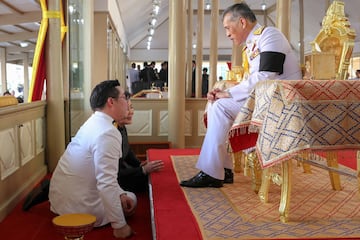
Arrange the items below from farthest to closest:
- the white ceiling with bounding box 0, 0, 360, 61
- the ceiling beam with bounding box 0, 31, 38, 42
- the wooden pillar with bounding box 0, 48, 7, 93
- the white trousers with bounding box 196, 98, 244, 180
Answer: the wooden pillar with bounding box 0, 48, 7, 93
the ceiling beam with bounding box 0, 31, 38, 42
the white ceiling with bounding box 0, 0, 360, 61
the white trousers with bounding box 196, 98, 244, 180

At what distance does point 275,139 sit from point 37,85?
2.85m

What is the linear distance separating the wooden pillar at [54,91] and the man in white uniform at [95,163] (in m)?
1.75

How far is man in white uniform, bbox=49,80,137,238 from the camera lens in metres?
2.26

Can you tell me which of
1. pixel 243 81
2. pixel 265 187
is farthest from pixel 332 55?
pixel 265 187

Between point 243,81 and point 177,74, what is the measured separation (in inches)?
120

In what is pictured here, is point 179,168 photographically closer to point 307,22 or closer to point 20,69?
point 20,69

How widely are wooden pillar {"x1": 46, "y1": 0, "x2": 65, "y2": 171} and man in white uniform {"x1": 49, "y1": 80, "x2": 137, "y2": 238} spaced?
5.73ft

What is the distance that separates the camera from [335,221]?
224cm

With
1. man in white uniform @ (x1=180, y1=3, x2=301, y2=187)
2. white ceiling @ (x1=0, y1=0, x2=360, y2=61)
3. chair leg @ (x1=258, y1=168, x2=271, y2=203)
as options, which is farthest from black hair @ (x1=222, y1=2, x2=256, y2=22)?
white ceiling @ (x1=0, y1=0, x2=360, y2=61)

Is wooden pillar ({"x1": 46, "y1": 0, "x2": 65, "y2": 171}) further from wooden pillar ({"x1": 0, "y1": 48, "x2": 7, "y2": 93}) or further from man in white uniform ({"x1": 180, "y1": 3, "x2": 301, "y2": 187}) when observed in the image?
wooden pillar ({"x1": 0, "y1": 48, "x2": 7, "y2": 93})

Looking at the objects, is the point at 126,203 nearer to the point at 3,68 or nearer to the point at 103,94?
the point at 103,94

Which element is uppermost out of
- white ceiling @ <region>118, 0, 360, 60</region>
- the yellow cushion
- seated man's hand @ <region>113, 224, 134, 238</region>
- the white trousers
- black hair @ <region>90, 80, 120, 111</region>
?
white ceiling @ <region>118, 0, 360, 60</region>

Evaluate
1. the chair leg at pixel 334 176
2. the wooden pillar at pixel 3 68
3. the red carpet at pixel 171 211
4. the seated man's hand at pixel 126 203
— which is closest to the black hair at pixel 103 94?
the seated man's hand at pixel 126 203

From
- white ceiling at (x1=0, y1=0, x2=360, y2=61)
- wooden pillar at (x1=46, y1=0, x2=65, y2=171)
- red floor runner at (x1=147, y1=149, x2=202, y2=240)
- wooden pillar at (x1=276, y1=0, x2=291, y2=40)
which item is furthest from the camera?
white ceiling at (x1=0, y1=0, x2=360, y2=61)
